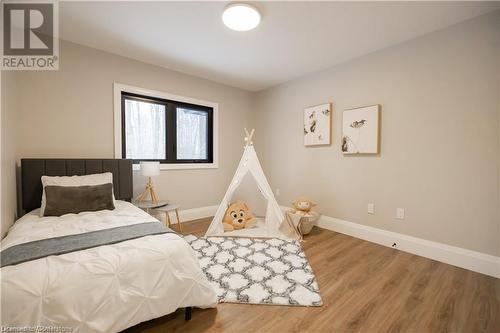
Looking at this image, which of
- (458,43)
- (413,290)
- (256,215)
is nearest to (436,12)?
(458,43)

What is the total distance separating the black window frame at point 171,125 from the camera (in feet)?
10.2

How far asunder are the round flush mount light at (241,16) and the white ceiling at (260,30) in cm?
7

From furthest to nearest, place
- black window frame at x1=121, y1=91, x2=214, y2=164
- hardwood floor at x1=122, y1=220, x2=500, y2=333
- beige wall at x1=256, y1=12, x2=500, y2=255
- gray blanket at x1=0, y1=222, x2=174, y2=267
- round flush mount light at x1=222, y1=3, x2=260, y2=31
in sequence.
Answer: black window frame at x1=121, y1=91, x2=214, y2=164 → beige wall at x1=256, y1=12, x2=500, y2=255 → round flush mount light at x1=222, y1=3, x2=260, y2=31 → hardwood floor at x1=122, y1=220, x2=500, y2=333 → gray blanket at x1=0, y1=222, x2=174, y2=267

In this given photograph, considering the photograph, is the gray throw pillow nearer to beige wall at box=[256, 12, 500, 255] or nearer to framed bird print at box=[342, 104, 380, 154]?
beige wall at box=[256, 12, 500, 255]

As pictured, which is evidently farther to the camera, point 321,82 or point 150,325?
point 321,82

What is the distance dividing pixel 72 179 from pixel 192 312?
188 cm

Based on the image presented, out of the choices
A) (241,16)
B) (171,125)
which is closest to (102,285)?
(241,16)

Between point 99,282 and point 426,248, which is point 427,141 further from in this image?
point 99,282

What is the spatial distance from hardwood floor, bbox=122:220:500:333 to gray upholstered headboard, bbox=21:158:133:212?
1865mm

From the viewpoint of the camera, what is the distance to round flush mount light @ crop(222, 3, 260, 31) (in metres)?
1.97

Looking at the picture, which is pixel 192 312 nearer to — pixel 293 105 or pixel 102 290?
pixel 102 290

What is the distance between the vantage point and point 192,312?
1.57m

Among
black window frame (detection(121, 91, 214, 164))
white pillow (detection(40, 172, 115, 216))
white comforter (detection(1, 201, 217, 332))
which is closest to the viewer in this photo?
white comforter (detection(1, 201, 217, 332))

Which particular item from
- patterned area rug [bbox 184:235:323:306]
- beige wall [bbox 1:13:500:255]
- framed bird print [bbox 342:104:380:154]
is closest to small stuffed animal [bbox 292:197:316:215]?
beige wall [bbox 1:13:500:255]
